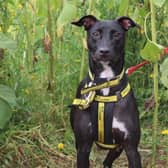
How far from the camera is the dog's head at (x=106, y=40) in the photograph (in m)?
3.28

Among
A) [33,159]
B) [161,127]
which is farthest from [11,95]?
[161,127]

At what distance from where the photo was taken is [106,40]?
331cm

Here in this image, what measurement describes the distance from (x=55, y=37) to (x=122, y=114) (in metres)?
1.46

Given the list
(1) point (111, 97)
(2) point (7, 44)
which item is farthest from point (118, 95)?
(2) point (7, 44)

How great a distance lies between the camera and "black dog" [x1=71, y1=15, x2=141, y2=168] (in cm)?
336

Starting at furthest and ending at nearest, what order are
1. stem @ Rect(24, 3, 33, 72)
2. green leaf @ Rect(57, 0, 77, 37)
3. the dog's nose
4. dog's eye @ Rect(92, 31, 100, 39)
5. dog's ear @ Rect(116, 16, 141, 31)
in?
stem @ Rect(24, 3, 33, 72)
green leaf @ Rect(57, 0, 77, 37)
dog's ear @ Rect(116, 16, 141, 31)
dog's eye @ Rect(92, 31, 100, 39)
the dog's nose

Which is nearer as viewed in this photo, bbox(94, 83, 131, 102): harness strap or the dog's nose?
the dog's nose

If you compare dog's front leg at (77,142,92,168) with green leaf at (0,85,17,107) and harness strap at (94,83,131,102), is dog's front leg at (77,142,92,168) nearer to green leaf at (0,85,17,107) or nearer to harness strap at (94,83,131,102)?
harness strap at (94,83,131,102)

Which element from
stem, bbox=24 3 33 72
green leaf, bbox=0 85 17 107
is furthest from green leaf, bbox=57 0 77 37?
stem, bbox=24 3 33 72

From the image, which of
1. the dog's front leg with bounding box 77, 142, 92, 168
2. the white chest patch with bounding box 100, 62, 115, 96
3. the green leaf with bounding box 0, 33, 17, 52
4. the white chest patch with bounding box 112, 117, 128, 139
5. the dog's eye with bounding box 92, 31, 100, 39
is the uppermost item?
the dog's eye with bounding box 92, 31, 100, 39

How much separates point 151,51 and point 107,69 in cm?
27

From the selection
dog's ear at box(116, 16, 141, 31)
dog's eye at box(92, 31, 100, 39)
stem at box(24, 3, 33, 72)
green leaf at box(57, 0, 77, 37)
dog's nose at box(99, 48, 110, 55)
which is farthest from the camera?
stem at box(24, 3, 33, 72)

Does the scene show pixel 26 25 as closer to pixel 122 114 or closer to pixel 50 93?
pixel 50 93

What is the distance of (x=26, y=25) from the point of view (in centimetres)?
450
